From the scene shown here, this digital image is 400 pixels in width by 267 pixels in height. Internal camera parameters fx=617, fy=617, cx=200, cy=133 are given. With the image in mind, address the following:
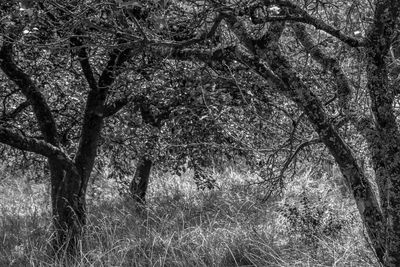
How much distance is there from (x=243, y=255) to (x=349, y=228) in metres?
1.34

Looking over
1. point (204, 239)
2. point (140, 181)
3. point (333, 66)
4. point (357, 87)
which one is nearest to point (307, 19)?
point (357, 87)

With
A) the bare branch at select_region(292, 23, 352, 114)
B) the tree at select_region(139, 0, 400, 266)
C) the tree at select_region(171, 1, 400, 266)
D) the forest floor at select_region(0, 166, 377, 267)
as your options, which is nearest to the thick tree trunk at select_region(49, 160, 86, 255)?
the forest floor at select_region(0, 166, 377, 267)

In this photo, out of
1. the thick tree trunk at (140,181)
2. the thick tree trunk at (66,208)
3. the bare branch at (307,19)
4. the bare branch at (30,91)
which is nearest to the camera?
the bare branch at (307,19)

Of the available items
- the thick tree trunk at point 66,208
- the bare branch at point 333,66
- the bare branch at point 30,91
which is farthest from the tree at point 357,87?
the thick tree trunk at point 66,208

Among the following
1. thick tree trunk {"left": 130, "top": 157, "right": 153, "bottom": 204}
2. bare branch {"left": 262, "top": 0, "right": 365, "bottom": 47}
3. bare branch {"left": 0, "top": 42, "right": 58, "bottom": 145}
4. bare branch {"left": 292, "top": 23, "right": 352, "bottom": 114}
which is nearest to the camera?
bare branch {"left": 262, "top": 0, "right": 365, "bottom": 47}

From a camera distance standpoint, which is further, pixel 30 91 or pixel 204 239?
pixel 204 239

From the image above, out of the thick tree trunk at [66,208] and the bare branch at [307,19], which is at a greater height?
the bare branch at [307,19]

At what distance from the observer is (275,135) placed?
591 cm

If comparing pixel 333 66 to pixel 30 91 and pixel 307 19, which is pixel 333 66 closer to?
pixel 307 19

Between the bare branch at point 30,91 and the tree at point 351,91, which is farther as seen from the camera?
the bare branch at point 30,91

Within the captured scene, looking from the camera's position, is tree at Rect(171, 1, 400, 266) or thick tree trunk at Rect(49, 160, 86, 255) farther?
thick tree trunk at Rect(49, 160, 86, 255)

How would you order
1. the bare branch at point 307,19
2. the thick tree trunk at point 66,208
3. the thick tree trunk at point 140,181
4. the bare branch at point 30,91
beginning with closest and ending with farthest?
the bare branch at point 307,19
the bare branch at point 30,91
the thick tree trunk at point 66,208
the thick tree trunk at point 140,181

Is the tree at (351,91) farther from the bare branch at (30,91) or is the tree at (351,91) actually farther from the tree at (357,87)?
the bare branch at (30,91)

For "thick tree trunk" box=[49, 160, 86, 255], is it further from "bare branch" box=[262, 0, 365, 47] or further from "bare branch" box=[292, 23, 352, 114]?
"bare branch" box=[262, 0, 365, 47]
